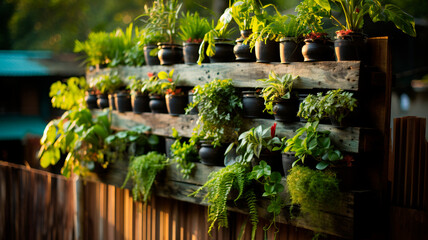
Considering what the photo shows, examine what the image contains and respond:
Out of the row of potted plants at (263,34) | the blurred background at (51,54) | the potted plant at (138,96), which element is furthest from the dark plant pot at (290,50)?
the blurred background at (51,54)

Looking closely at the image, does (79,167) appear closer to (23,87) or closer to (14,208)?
(14,208)

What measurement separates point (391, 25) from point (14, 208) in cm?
522

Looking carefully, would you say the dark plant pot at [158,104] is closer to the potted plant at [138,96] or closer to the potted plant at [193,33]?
the potted plant at [138,96]

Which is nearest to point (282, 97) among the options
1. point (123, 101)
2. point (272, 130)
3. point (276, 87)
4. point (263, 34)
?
point (276, 87)

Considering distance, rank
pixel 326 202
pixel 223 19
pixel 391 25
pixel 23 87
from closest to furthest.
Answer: pixel 326 202 < pixel 223 19 < pixel 391 25 < pixel 23 87

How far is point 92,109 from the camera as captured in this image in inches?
190

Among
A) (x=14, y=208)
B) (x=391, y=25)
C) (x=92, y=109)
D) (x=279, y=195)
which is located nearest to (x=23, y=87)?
(x=14, y=208)

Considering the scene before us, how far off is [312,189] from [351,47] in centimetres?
90

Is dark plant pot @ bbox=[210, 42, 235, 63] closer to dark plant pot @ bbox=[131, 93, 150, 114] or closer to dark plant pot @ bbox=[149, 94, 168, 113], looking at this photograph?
dark plant pot @ bbox=[149, 94, 168, 113]

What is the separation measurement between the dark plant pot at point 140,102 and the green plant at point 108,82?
1.14 feet

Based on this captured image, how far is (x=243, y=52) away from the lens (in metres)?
3.30

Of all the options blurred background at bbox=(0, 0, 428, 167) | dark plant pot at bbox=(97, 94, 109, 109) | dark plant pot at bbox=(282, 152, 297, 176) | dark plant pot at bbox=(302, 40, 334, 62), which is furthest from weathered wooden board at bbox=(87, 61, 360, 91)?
blurred background at bbox=(0, 0, 428, 167)

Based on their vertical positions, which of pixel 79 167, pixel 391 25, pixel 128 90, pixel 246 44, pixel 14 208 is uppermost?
pixel 391 25

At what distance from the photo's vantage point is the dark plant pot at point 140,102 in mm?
4188
